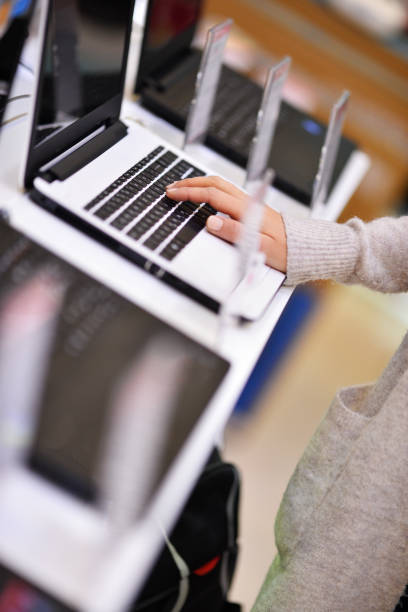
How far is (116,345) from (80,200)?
233 mm

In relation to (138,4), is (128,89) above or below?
below

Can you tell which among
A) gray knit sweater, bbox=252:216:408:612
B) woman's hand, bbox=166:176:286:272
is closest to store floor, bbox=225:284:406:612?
gray knit sweater, bbox=252:216:408:612

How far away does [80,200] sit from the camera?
800 millimetres

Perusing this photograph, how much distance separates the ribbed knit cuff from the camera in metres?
0.90

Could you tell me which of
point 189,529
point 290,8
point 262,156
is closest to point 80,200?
point 262,156

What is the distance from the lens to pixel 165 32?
1.17 m

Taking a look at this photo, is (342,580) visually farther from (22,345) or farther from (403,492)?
(22,345)

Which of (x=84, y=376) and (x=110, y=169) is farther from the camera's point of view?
(x=110, y=169)

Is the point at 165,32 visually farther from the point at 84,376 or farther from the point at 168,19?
the point at 84,376

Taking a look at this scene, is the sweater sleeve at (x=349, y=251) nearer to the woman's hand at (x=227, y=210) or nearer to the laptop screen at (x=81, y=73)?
the woman's hand at (x=227, y=210)

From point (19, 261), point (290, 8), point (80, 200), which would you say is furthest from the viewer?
point (290, 8)

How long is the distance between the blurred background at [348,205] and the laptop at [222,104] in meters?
0.61

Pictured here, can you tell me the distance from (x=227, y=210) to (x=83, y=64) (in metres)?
0.29

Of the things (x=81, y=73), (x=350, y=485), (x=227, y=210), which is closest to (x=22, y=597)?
(x=350, y=485)
